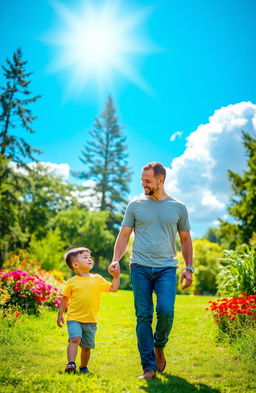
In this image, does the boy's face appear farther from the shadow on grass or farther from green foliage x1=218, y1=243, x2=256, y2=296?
green foliage x1=218, y1=243, x2=256, y2=296

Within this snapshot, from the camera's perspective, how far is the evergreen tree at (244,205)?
1869 centimetres

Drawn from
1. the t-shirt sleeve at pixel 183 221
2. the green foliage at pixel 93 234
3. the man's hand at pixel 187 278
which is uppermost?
the green foliage at pixel 93 234

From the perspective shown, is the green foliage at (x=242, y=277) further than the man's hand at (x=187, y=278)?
Yes

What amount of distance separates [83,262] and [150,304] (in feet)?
2.69

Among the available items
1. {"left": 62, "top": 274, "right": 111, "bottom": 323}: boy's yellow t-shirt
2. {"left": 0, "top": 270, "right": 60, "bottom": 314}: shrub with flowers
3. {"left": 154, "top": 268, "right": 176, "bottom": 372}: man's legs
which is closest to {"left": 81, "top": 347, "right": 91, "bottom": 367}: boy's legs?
{"left": 62, "top": 274, "right": 111, "bottom": 323}: boy's yellow t-shirt

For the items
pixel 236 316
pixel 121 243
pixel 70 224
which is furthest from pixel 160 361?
pixel 70 224

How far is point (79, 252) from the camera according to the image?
4.08 m

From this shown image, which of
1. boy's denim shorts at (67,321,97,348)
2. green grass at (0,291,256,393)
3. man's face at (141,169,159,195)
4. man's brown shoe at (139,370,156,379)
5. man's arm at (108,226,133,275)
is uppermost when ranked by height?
man's face at (141,169,159,195)

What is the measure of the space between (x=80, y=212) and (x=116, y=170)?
9.38m

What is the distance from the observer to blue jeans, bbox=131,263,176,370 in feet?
12.2

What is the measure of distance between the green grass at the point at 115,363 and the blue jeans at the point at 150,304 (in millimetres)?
300

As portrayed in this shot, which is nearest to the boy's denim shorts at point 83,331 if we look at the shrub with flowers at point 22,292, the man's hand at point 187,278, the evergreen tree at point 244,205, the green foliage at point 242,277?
the man's hand at point 187,278

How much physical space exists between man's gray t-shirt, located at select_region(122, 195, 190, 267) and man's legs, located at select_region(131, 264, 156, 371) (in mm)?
113

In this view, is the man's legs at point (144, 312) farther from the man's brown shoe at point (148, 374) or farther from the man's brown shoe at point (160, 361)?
the man's brown shoe at point (160, 361)
